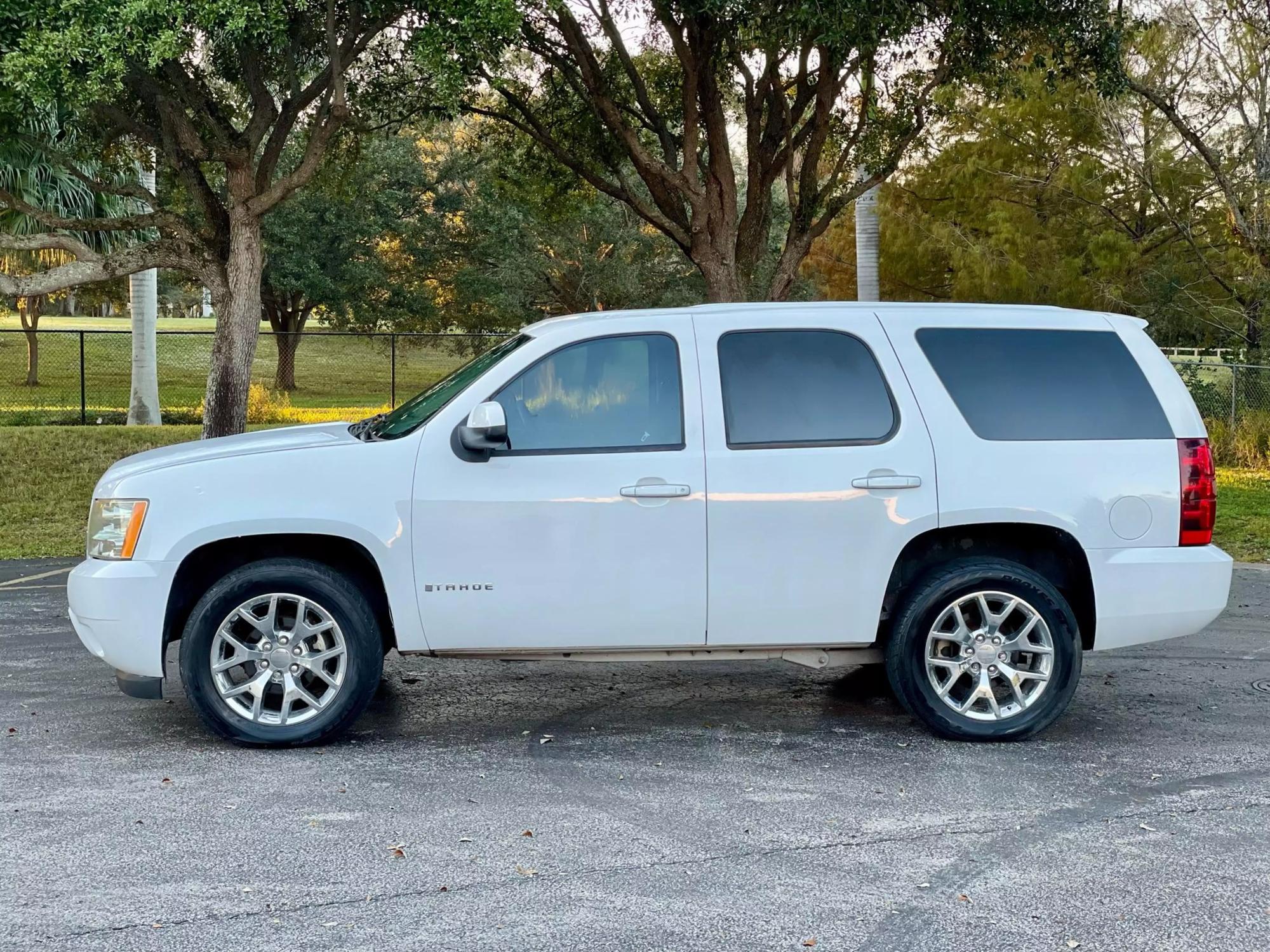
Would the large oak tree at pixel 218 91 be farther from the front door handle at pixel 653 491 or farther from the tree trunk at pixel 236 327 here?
the front door handle at pixel 653 491

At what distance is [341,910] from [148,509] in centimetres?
243

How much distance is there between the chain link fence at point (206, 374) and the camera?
2809cm

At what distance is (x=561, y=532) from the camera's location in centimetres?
621

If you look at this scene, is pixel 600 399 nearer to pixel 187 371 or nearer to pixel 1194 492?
pixel 1194 492

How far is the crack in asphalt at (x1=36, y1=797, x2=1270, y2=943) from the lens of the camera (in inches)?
170

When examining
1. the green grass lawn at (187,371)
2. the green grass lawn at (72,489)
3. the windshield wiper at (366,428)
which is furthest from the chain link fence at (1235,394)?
the windshield wiper at (366,428)

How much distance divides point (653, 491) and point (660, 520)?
135 millimetres

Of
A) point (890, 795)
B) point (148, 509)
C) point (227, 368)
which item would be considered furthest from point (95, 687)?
Result: point (227, 368)

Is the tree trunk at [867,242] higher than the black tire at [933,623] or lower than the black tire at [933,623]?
higher

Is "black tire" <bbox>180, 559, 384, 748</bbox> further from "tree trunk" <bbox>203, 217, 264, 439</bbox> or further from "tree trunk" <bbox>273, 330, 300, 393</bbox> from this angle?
"tree trunk" <bbox>273, 330, 300, 393</bbox>

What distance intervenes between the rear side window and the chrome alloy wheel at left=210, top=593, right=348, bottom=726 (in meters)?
3.05

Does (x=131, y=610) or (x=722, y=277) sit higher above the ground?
(x=722, y=277)

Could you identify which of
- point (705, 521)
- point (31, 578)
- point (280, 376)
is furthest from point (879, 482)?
point (280, 376)

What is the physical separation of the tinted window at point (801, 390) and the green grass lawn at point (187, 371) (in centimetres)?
2260
